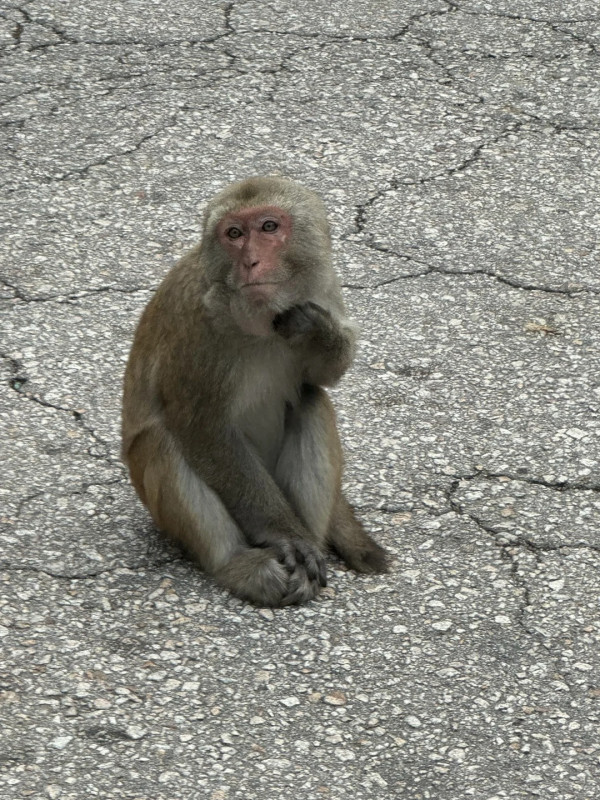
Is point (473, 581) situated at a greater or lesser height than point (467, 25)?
lesser

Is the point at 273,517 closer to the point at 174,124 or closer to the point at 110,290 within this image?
the point at 110,290

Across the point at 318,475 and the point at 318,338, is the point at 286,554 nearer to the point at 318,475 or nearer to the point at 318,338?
the point at 318,475

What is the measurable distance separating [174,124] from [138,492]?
9.35ft

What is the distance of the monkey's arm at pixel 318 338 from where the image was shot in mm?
3645

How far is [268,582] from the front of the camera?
381cm

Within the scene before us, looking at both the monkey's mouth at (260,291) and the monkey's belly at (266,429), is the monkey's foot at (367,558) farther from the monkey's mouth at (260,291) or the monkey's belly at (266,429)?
the monkey's mouth at (260,291)

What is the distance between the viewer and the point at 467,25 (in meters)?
7.42

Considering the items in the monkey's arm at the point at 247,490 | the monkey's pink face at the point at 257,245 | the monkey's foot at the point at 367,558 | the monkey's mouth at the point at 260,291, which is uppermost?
the monkey's pink face at the point at 257,245

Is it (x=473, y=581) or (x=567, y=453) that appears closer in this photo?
(x=473, y=581)

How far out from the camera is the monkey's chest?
12.5ft

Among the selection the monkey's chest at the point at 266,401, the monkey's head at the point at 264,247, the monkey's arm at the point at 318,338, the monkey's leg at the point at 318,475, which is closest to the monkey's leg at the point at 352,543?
the monkey's leg at the point at 318,475

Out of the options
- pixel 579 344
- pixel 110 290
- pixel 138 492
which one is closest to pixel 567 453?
pixel 579 344

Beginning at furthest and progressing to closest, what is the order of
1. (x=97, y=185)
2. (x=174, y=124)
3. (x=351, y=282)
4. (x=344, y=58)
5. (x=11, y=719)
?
1. (x=344, y=58)
2. (x=174, y=124)
3. (x=97, y=185)
4. (x=351, y=282)
5. (x=11, y=719)

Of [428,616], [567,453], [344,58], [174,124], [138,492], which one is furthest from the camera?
[344,58]
